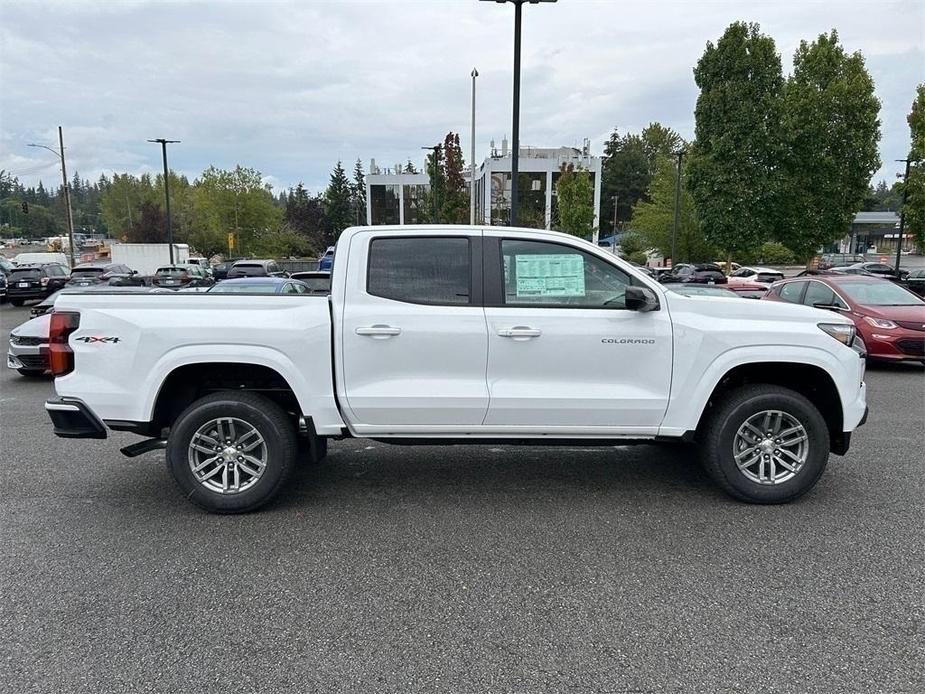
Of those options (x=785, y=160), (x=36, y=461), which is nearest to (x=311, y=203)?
(x=785, y=160)

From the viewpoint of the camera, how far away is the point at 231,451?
173 inches

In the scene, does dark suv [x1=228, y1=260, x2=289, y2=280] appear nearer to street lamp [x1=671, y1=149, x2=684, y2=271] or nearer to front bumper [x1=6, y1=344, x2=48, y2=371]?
front bumper [x1=6, y1=344, x2=48, y2=371]

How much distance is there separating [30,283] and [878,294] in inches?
1036

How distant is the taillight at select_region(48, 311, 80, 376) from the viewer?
14.0 feet

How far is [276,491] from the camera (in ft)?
14.5

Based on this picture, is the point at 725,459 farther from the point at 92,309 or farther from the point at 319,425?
the point at 92,309

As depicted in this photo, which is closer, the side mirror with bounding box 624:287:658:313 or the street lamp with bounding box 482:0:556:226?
the side mirror with bounding box 624:287:658:313


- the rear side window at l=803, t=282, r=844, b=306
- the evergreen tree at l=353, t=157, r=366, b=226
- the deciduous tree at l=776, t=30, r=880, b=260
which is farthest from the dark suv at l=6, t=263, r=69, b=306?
the evergreen tree at l=353, t=157, r=366, b=226

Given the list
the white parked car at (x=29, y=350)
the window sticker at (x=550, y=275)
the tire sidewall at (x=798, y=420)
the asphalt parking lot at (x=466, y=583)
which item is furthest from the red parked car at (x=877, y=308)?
the white parked car at (x=29, y=350)

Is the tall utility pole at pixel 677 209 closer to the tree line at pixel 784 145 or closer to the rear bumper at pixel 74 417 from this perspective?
the tree line at pixel 784 145

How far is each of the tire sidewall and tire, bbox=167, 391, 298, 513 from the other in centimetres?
302

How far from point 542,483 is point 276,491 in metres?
2.02

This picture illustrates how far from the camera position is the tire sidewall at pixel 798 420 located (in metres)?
4.43

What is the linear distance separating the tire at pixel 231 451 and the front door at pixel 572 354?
1463 mm
